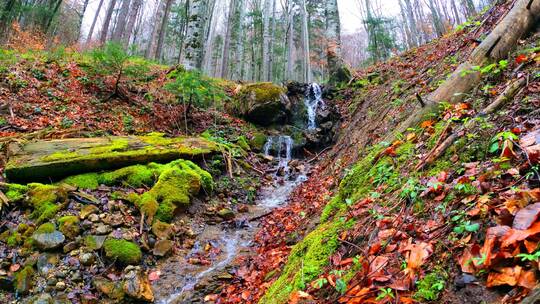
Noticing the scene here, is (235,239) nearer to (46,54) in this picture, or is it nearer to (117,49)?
(117,49)

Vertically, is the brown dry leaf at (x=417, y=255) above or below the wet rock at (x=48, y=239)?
above

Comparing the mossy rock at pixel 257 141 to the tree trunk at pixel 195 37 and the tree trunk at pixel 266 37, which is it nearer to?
the tree trunk at pixel 195 37

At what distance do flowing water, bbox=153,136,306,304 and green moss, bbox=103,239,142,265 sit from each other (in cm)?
43

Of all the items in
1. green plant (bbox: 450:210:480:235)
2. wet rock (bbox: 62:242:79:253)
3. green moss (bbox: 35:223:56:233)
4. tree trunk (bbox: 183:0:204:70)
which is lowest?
wet rock (bbox: 62:242:79:253)

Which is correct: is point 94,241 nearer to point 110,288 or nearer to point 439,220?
point 110,288

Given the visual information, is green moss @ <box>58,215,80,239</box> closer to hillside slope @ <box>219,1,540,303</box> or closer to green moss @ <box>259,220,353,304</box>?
hillside slope @ <box>219,1,540,303</box>

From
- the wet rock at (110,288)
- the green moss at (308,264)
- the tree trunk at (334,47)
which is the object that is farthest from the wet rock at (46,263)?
the tree trunk at (334,47)

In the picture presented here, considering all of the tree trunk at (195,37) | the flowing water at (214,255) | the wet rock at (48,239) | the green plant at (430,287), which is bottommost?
the flowing water at (214,255)

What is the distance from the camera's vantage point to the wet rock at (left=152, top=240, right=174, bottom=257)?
4805mm

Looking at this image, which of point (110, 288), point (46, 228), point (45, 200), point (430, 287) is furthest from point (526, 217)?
point (45, 200)

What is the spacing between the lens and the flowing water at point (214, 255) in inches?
165

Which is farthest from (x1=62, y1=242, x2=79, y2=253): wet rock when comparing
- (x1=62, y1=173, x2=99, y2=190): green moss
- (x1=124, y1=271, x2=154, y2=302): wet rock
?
(x1=62, y1=173, x2=99, y2=190): green moss

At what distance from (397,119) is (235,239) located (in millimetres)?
3639

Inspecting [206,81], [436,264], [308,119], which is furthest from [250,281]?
[308,119]
